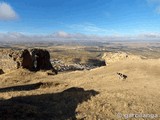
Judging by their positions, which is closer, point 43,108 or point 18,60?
point 43,108

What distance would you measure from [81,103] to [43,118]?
395 cm

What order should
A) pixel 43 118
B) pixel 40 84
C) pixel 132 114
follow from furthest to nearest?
pixel 40 84, pixel 132 114, pixel 43 118

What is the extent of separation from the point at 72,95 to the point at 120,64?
1672cm

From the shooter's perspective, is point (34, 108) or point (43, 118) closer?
point (43, 118)

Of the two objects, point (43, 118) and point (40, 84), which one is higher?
point (43, 118)

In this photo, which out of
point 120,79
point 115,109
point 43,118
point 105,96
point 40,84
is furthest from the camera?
point 40,84

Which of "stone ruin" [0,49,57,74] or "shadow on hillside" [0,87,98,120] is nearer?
"shadow on hillside" [0,87,98,120]

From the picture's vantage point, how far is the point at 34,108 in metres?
15.1

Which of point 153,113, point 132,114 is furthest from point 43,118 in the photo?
point 153,113

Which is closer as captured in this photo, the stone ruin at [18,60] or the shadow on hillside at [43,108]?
the shadow on hillside at [43,108]

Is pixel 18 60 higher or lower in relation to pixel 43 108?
lower

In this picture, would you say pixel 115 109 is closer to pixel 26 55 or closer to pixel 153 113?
pixel 153 113

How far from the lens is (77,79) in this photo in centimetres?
3186

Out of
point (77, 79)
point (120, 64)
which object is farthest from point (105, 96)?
point (120, 64)
